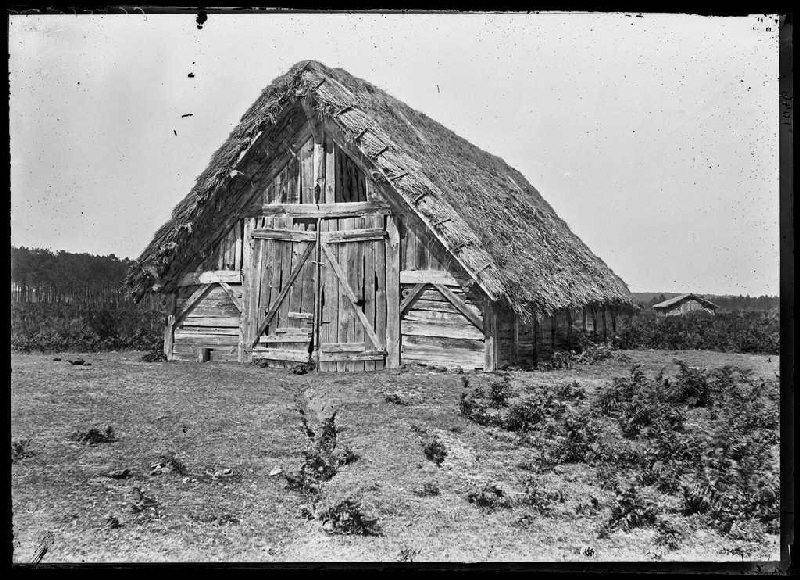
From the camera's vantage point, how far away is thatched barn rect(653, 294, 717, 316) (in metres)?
22.6

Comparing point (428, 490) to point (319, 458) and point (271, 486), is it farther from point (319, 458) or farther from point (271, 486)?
point (271, 486)

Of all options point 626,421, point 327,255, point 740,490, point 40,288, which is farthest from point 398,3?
point 40,288

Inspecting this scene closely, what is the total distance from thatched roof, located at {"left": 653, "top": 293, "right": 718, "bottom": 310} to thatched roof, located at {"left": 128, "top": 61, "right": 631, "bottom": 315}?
27.5 ft

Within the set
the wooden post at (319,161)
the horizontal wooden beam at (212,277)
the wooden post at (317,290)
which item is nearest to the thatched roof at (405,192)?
the horizontal wooden beam at (212,277)

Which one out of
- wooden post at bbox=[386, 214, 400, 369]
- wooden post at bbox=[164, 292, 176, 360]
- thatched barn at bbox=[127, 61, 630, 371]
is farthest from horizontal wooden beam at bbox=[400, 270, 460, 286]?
wooden post at bbox=[164, 292, 176, 360]

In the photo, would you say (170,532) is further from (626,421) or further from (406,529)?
(626,421)

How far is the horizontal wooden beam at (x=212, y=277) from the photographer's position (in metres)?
12.6

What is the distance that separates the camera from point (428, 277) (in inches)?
444

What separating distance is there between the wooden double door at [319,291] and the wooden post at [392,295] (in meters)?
0.08

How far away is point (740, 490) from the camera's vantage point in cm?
613

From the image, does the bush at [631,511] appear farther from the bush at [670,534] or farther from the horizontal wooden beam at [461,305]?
the horizontal wooden beam at [461,305]

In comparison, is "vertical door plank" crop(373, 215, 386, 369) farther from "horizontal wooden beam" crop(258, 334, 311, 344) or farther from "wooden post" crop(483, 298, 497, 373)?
"wooden post" crop(483, 298, 497, 373)

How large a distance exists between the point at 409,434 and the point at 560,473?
5.98ft

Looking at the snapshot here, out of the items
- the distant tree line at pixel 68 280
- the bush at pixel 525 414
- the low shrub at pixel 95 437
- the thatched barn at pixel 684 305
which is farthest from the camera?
the thatched barn at pixel 684 305
